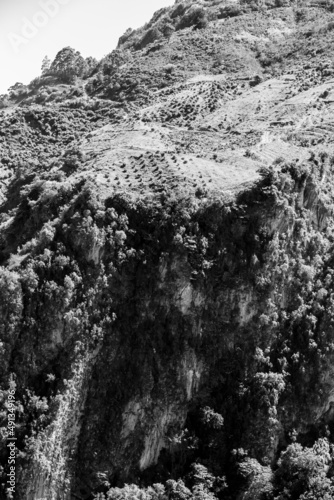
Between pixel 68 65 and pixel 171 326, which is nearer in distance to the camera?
pixel 171 326

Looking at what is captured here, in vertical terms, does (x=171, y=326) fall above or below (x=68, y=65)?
below

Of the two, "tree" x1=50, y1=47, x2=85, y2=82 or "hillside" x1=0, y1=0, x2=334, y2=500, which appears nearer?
"hillside" x1=0, y1=0, x2=334, y2=500

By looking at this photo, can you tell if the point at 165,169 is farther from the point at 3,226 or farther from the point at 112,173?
the point at 3,226

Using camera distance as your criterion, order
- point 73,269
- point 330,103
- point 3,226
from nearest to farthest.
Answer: point 73,269 < point 3,226 < point 330,103

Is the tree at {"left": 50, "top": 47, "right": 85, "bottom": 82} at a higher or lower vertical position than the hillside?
higher

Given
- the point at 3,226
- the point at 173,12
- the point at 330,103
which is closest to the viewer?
the point at 3,226

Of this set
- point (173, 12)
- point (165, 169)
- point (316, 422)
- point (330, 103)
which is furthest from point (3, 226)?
point (173, 12)

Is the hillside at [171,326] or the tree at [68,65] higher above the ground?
the tree at [68,65]

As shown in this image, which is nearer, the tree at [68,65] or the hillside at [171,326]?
the hillside at [171,326]
